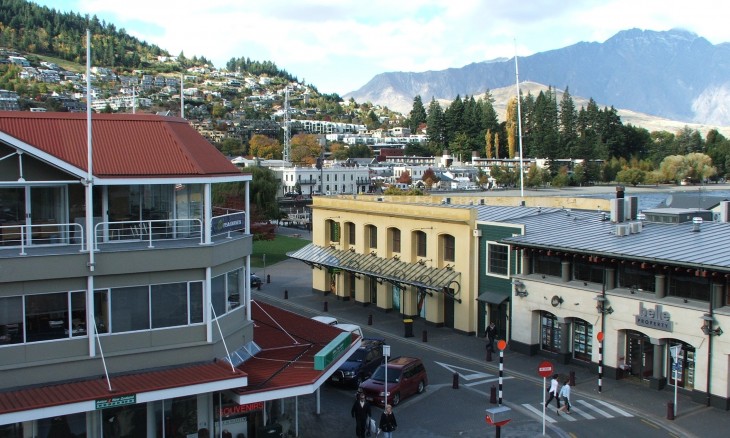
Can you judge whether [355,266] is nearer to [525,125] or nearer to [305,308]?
[305,308]

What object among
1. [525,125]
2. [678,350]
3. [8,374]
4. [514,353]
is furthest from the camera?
[525,125]

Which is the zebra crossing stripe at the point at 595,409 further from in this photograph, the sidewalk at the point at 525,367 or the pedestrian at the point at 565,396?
the pedestrian at the point at 565,396

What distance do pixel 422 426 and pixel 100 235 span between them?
11873 millimetres

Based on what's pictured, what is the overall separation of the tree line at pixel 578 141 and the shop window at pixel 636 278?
400 feet

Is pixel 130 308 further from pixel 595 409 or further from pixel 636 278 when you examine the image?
pixel 636 278

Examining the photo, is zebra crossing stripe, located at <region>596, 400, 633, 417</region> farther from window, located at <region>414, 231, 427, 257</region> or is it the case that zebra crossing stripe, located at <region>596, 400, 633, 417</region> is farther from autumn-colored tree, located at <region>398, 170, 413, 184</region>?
autumn-colored tree, located at <region>398, 170, 413, 184</region>

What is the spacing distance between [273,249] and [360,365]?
46.4 m

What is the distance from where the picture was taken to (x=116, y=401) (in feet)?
54.4

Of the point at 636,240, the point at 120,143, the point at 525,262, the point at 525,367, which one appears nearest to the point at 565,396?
the point at 525,367

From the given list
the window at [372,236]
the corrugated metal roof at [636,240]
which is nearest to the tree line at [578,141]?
the window at [372,236]

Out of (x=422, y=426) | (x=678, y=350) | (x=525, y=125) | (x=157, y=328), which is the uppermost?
(x=525, y=125)

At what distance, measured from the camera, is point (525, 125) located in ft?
575

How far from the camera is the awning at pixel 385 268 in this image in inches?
1469

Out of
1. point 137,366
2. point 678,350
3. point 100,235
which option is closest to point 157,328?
point 137,366
